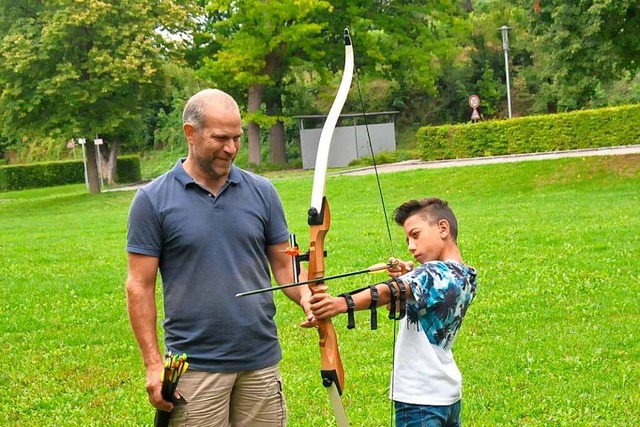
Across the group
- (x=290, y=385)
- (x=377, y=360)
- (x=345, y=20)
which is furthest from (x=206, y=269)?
(x=345, y=20)

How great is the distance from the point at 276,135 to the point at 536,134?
1391 cm

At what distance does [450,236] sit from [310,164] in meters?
35.9

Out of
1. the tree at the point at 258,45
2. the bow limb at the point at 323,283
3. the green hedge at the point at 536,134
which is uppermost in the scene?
the tree at the point at 258,45

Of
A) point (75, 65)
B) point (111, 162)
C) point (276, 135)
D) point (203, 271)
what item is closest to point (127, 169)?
point (111, 162)

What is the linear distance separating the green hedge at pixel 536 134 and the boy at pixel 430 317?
27.0 m

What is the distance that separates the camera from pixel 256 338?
11.5ft

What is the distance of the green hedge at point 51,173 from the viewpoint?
4753 centimetres

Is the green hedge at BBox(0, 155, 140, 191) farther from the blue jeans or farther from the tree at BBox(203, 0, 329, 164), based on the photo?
the blue jeans

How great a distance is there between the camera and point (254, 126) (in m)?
39.2

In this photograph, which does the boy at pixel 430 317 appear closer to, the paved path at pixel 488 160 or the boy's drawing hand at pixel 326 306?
the boy's drawing hand at pixel 326 306

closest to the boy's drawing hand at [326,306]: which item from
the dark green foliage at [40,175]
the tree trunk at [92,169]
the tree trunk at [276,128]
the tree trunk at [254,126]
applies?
the tree trunk at [92,169]

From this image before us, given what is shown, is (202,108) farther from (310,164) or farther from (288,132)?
(288,132)

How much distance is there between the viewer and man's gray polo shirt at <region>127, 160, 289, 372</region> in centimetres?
340

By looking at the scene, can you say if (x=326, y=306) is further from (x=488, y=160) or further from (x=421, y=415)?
(x=488, y=160)
